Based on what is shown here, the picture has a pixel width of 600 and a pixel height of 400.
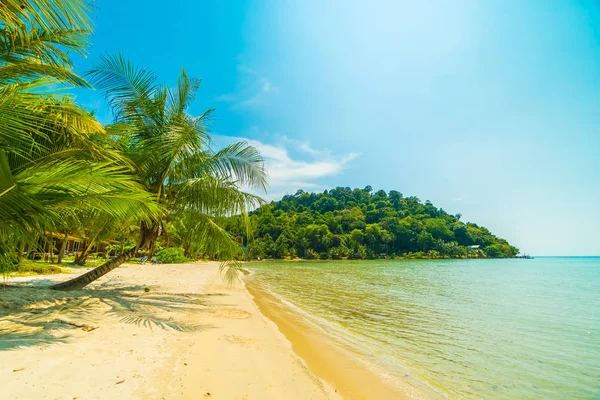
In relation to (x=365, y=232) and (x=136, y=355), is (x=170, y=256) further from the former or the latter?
(x=365, y=232)

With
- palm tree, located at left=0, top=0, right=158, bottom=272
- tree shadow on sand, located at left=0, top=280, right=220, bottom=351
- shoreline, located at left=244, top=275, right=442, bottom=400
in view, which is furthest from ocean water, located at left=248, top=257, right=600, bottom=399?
palm tree, located at left=0, top=0, right=158, bottom=272

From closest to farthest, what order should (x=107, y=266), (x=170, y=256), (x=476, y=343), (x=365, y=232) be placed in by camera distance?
1. (x=476, y=343)
2. (x=107, y=266)
3. (x=170, y=256)
4. (x=365, y=232)

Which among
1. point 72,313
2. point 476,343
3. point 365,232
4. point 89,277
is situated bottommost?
point 476,343

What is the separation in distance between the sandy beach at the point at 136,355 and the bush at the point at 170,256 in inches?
1139

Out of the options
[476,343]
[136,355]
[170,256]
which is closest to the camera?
[136,355]

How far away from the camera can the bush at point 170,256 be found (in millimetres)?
32872

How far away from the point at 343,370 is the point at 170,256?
33.5m

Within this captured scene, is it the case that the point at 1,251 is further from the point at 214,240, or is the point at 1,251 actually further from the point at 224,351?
the point at 214,240

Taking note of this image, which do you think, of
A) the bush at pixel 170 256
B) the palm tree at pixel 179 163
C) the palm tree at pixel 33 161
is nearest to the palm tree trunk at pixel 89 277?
the palm tree at pixel 179 163

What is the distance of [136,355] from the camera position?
3.37m

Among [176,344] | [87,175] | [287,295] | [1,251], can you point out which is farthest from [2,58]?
[287,295]

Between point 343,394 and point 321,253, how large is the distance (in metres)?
78.2

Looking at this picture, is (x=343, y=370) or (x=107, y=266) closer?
(x=343, y=370)

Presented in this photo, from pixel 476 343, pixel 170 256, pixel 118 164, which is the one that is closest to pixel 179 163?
pixel 118 164
